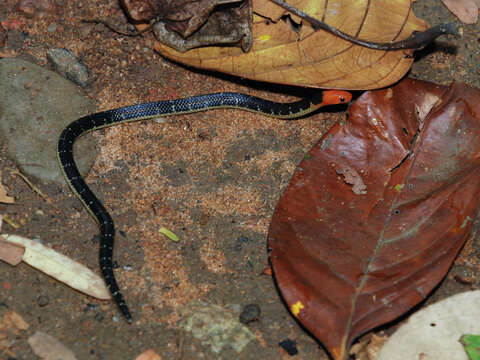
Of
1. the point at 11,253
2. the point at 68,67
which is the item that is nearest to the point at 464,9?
the point at 68,67

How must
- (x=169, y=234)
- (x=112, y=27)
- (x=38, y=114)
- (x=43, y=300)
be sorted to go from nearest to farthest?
1. (x=43, y=300)
2. (x=169, y=234)
3. (x=38, y=114)
4. (x=112, y=27)

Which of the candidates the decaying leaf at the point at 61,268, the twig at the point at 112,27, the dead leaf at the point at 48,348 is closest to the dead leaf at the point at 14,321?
the dead leaf at the point at 48,348

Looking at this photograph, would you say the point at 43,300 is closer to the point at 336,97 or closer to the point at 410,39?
the point at 336,97

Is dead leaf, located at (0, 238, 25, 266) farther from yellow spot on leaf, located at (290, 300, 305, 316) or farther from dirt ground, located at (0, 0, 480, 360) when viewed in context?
yellow spot on leaf, located at (290, 300, 305, 316)

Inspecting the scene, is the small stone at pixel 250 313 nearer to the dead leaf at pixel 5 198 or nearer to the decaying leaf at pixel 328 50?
the decaying leaf at pixel 328 50

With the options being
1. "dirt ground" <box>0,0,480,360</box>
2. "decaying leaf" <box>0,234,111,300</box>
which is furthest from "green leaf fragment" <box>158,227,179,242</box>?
"decaying leaf" <box>0,234,111,300</box>

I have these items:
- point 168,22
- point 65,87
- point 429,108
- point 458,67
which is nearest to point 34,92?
point 65,87
